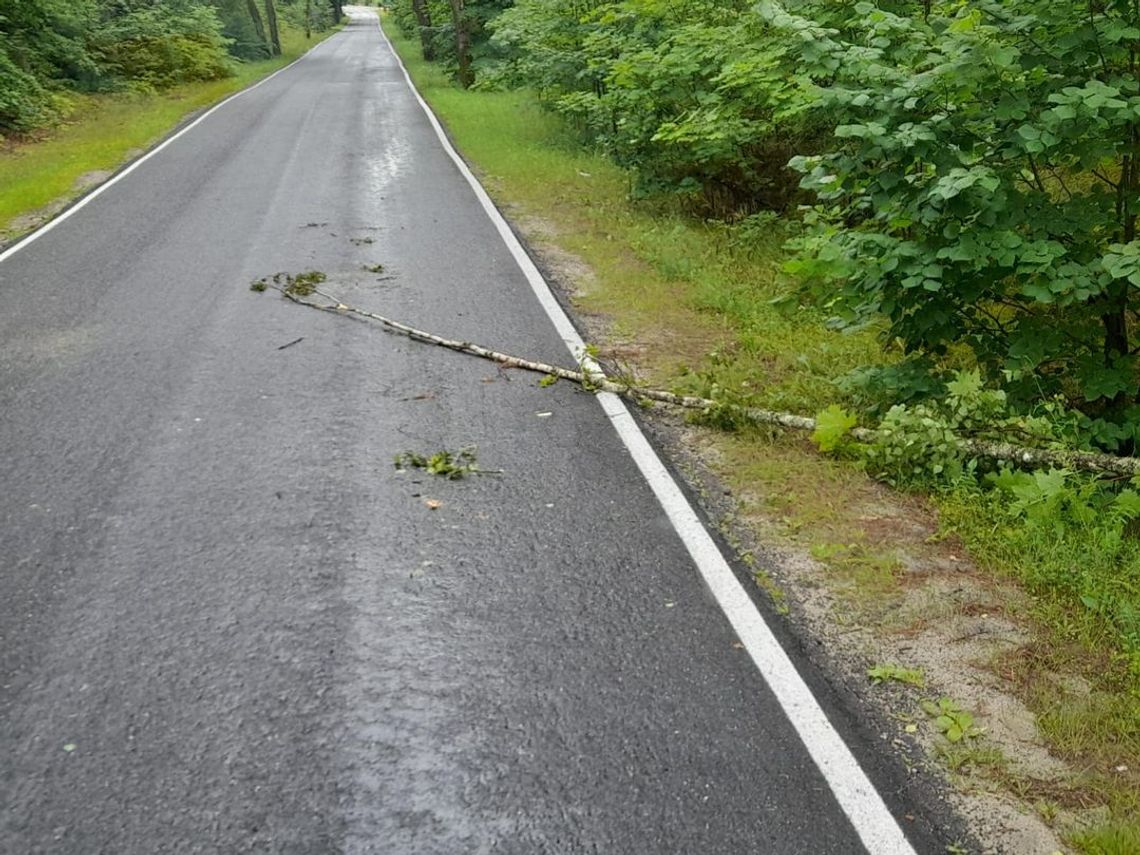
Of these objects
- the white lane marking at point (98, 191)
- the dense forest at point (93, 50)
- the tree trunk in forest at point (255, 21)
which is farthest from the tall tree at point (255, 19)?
the white lane marking at point (98, 191)

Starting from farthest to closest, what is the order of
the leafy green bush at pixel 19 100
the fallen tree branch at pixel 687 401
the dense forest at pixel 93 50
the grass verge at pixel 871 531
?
the dense forest at pixel 93 50
the leafy green bush at pixel 19 100
the fallen tree branch at pixel 687 401
the grass verge at pixel 871 531

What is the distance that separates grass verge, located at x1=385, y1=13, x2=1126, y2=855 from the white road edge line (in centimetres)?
27

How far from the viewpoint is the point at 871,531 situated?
183 inches

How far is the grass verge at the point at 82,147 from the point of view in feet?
42.6

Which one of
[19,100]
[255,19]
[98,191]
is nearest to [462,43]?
[19,100]

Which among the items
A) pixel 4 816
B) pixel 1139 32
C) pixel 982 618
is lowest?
pixel 982 618

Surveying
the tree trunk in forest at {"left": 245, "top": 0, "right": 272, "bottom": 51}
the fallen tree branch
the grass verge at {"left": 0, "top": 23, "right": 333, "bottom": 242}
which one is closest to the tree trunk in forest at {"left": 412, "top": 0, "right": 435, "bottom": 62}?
the tree trunk in forest at {"left": 245, "top": 0, "right": 272, "bottom": 51}

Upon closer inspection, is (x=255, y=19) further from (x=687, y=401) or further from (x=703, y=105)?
(x=687, y=401)

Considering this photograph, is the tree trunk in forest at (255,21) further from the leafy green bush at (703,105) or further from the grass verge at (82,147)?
the leafy green bush at (703,105)

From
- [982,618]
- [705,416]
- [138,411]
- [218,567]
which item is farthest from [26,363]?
[982,618]

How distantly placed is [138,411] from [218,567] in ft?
7.36

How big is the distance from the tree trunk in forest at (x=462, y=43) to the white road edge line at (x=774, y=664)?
23.4 meters

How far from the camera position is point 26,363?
22.2ft

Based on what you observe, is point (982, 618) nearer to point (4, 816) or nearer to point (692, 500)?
point (692, 500)
